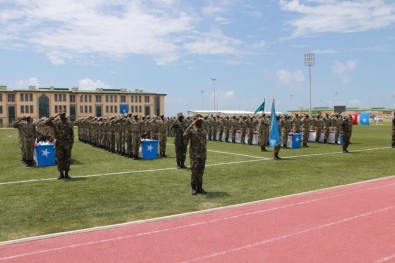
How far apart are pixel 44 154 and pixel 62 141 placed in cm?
354

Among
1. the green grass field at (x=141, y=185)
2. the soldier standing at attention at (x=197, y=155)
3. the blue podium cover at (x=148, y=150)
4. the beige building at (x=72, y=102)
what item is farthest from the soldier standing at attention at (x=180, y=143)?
the beige building at (x=72, y=102)

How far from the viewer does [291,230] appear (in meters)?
6.71

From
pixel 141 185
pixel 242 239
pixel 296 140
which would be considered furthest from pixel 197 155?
pixel 296 140

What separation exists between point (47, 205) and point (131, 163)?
698cm

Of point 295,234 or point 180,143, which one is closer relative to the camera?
point 295,234

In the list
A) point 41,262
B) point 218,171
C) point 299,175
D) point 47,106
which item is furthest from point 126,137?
point 47,106

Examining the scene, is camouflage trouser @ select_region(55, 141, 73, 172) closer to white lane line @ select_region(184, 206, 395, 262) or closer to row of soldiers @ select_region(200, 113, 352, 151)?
white lane line @ select_region(184, 206, 395, 262)

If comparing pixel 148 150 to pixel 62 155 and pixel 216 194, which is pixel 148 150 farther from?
pixel 216 194

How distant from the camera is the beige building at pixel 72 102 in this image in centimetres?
8131

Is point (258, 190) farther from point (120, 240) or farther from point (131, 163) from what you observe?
point (131, 163)

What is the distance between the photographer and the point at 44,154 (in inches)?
589

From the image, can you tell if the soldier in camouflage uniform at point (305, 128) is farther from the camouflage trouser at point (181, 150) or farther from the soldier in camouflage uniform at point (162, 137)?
the camouflage trouser at point (181, 150)

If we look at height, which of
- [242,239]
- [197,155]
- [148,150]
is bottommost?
[242,239]

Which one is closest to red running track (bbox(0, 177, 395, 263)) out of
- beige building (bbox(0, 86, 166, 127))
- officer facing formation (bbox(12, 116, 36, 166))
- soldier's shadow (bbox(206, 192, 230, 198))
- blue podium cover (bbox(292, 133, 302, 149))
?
soldier's shadow (bbox(206, 192, 230, 198))
